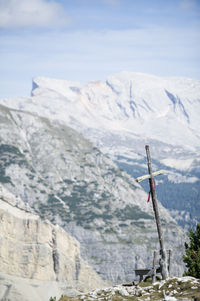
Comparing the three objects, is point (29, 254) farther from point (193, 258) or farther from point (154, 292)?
point (154, 292)

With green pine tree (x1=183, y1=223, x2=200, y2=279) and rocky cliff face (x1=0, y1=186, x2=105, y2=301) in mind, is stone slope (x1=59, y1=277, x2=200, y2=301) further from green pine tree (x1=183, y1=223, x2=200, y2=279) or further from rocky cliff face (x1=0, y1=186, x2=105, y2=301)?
rocky cliff face (x1=0, y1=186, x2=105, y2=301)

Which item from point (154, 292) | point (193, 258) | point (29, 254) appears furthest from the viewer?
point (29, 254)

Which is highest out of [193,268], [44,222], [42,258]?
[44,222]

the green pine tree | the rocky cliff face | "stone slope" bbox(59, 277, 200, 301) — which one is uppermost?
the rocky cliff face

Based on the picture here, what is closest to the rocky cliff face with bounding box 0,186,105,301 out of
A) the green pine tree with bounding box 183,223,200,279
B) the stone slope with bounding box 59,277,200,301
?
the green pine tree with bounding box 183,223,200,279

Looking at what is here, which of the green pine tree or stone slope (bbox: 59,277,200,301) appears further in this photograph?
the green pine tree

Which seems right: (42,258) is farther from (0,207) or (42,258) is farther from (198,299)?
(198,299)

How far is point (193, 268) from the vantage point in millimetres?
59812

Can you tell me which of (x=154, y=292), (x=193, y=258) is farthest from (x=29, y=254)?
(x=154, y=292)

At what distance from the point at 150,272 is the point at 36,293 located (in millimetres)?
103576

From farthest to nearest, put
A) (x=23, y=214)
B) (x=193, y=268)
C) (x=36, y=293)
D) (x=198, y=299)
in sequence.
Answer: (x=23, y=214), (x=36, y=293), (x=193, y=268), (x=198, y=299)

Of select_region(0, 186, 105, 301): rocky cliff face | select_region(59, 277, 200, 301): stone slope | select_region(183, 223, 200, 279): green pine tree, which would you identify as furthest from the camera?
select_region(0, 186, 105, 301): rocky cliff face

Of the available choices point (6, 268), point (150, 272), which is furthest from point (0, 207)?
point (150, 272)

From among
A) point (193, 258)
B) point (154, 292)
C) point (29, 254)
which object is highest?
point (29, 254)
